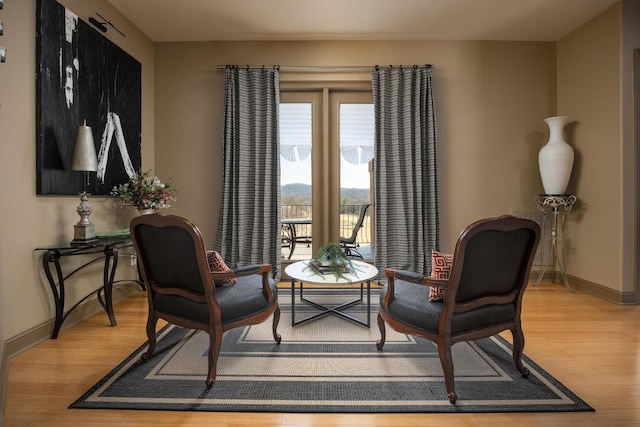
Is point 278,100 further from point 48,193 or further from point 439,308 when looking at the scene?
point 439,308

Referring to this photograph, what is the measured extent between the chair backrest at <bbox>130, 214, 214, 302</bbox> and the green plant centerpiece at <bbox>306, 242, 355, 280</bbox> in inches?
42.0

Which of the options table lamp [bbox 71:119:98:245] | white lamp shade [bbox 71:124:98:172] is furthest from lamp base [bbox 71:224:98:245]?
white lamp shade [bbox 71:124:98:172]

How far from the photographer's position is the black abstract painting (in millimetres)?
2486

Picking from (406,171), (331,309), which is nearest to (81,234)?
(331,309)

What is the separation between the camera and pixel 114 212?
3408mm

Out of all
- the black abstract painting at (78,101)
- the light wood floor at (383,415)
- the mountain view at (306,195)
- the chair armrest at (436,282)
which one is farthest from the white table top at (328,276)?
the black abstract painting at (78,101)

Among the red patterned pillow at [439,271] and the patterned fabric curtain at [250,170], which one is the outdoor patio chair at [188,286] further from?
the patterned fabric curtain at [250,170]

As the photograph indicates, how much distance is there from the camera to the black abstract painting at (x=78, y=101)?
8.16 feet

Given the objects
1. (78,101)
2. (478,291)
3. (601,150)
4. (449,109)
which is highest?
(449,109)

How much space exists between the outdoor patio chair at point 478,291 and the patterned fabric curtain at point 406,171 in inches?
81.8

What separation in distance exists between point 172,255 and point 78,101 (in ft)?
6.62

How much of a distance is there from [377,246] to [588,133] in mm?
2782

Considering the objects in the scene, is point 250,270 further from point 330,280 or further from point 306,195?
point 306,195

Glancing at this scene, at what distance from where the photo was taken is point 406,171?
160 inches
